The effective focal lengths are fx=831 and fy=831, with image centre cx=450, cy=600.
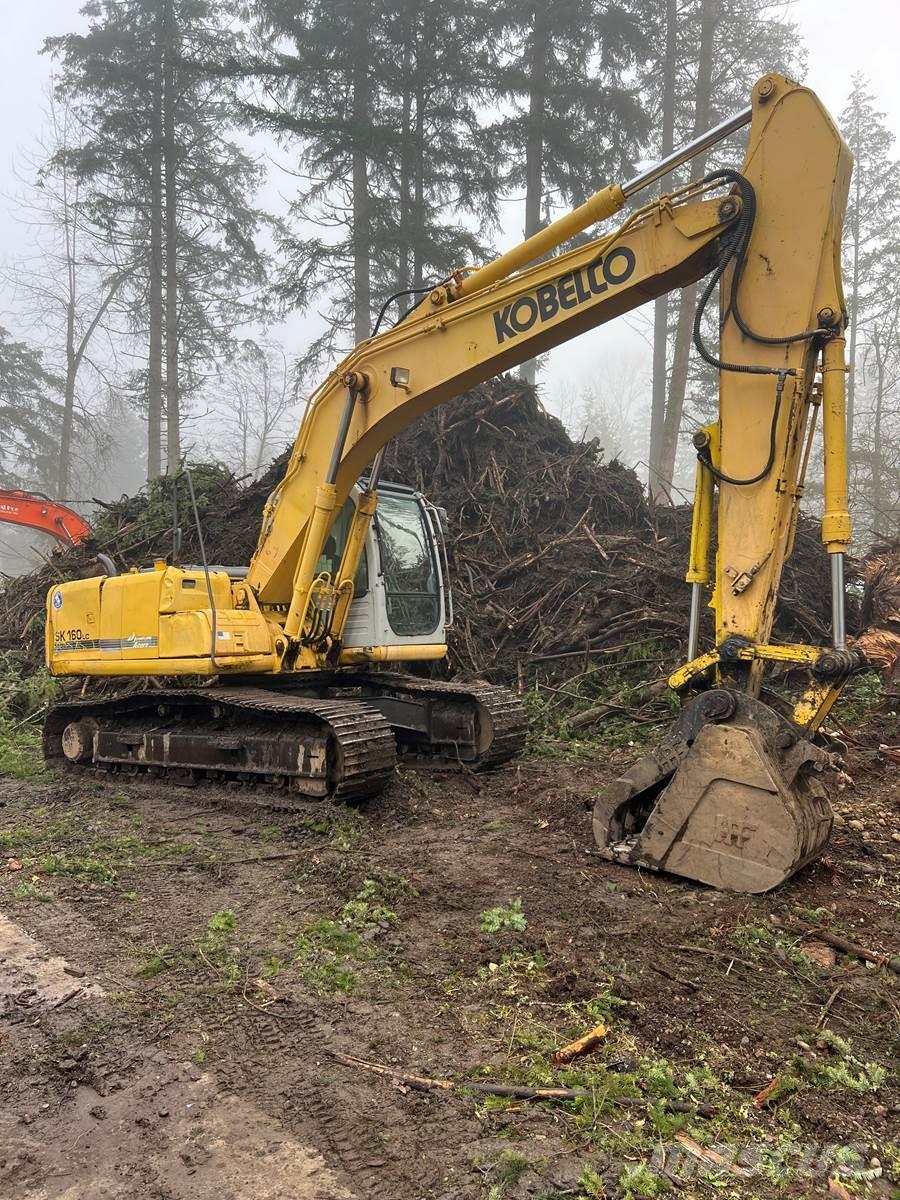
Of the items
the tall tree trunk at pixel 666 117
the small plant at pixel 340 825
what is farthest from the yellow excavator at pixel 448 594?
the tall tree trunk at pixel 666 117

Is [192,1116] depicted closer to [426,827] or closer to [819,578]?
[426,827]

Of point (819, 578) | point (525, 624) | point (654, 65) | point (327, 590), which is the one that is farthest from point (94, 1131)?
point (654, 65)

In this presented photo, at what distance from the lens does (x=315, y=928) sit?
3.99m

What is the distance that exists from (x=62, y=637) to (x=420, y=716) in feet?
12.4

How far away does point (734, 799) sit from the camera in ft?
13.3

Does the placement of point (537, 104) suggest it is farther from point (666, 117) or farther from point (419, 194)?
point (666, 117)

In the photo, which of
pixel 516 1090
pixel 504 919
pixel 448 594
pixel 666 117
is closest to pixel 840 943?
pixel 504 919

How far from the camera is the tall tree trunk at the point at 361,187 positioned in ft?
54.8

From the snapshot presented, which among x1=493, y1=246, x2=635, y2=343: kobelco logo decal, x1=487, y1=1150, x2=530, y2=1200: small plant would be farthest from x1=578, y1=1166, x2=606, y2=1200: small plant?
x1=493, y1=246, x2=635, y2=343: kobelco logo decal

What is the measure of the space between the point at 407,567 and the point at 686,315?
1160cm

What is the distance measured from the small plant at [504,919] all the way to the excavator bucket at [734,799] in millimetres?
774

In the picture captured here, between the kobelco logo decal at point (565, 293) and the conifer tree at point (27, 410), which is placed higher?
the conifer tree at point (27, 410)

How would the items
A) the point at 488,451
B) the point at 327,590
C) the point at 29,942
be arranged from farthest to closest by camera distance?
the point at 488,451 → the point at 327,590 → the point at 29,942

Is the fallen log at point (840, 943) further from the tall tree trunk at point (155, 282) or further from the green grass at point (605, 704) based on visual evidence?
the tall tree trunk at point (155, 282)
